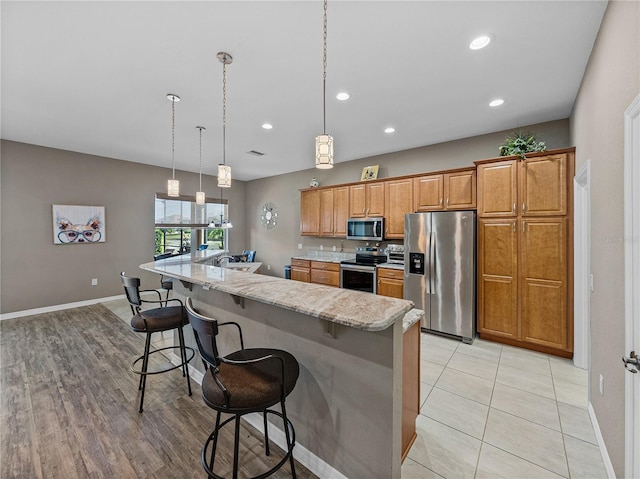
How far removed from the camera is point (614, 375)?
61.9 inches

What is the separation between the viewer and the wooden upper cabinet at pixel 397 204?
172 inches

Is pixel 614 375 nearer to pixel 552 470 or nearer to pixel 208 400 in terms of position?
pixel 552 470

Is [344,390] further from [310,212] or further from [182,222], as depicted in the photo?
[182,222]

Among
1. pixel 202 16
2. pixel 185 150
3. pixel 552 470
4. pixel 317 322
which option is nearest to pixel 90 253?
pixel 185 150

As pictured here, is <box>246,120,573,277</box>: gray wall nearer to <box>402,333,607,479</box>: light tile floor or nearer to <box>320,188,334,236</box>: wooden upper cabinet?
<box>320,188,334,236</box>: wooden upper cabinet

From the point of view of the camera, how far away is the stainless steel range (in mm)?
4540

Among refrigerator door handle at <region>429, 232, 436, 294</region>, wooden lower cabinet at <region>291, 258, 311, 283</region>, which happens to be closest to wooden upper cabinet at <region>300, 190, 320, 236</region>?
wooden lower cabinet at <region>291, 258, 311, 283</region>

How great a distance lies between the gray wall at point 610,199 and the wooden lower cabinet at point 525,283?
111 centimetres

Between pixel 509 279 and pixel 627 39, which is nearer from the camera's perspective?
pixel 627 39

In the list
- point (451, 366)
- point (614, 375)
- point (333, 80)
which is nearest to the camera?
point (614, 375)

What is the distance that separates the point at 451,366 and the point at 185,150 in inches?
208

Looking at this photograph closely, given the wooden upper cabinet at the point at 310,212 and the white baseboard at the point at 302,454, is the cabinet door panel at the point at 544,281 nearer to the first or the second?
the white baseboard at the point at 302,454

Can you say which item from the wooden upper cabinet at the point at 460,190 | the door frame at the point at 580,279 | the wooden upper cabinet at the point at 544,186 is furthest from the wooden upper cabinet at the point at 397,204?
the door frame at the point at 580,279

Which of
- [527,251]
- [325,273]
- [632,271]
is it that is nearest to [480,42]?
[632,271]
